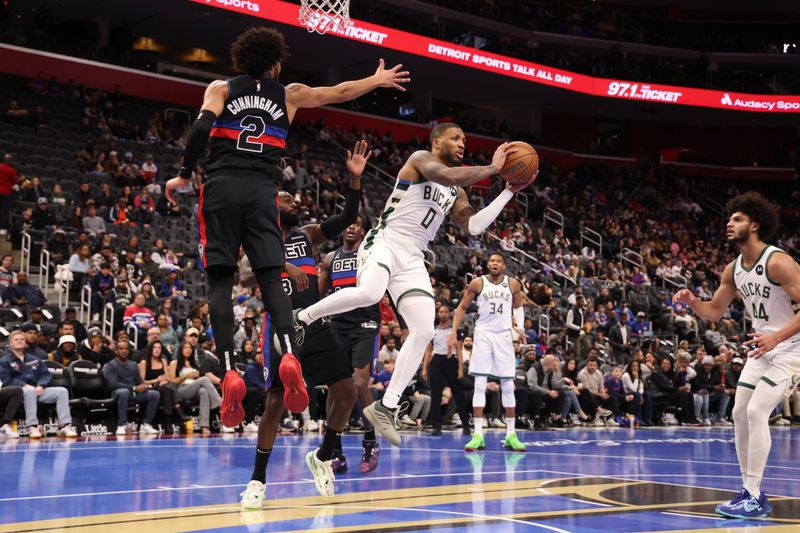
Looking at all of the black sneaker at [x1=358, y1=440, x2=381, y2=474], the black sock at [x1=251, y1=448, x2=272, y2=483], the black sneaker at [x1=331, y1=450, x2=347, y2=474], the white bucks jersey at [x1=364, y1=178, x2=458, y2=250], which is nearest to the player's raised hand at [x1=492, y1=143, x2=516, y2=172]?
A: the white bucks jersey at [x1=364, y1=178, x2=458, y2=250]

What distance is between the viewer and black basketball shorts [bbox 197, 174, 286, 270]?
18.1 ft

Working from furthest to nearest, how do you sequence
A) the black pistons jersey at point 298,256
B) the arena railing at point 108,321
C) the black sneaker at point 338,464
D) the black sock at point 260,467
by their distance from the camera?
1. the arena railing at point 108,321
2. the black sneaker at point 338,464
3. the black pistons jersey at point 298,256
4. the black sock at point 260,467

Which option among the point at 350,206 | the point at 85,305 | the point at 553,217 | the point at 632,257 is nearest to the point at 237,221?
the point at 350,206

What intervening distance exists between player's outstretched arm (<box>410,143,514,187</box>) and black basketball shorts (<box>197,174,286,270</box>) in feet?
5.06

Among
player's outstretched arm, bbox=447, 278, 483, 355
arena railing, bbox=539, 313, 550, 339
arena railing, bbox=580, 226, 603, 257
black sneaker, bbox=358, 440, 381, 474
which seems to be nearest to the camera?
black sneaker, bbox=358, 440, 381, 474

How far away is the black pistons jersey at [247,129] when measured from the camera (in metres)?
5.62

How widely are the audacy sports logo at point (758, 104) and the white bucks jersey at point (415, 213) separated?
3270 centimetres

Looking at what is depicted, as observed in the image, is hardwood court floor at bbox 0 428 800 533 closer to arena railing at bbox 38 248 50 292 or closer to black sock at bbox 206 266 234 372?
black sock at bbox 206 266 234 372

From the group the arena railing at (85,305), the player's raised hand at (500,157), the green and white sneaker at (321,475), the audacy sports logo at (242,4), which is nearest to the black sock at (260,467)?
the green and white sneaker at (321,475)

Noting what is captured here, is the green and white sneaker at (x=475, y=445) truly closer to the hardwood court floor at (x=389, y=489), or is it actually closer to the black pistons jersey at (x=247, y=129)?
the hardwood court floor at (x=389, y=489)

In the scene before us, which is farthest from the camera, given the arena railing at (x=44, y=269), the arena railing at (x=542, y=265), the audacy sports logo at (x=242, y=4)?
the arena railing at (x=542, y=265)

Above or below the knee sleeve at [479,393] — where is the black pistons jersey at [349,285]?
above

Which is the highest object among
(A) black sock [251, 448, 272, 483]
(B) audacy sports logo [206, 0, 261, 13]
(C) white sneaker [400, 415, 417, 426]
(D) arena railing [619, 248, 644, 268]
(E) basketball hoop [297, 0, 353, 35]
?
(B) audacy sports logo [206, 0, 261, 13]

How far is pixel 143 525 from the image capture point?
5.27 metres
